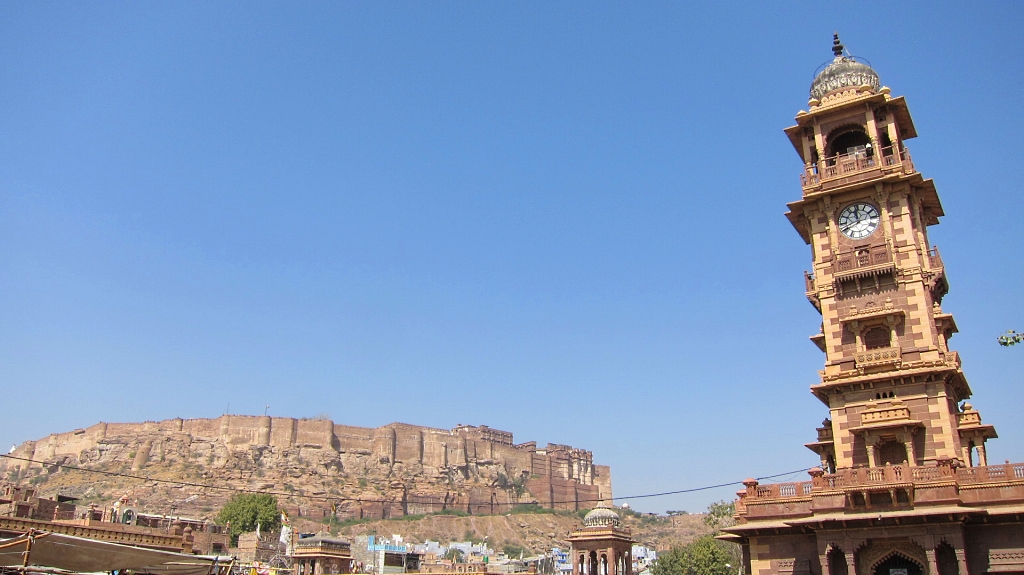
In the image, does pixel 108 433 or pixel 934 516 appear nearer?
pixel 934 516

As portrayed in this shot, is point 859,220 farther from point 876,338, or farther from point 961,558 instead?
point 961,558

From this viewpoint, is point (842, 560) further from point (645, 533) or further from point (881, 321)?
point (645, 533)

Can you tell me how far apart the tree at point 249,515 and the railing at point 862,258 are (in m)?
69.3

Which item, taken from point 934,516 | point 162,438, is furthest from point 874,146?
point 162,438

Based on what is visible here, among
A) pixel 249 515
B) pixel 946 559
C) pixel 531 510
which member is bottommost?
pixel 946 559

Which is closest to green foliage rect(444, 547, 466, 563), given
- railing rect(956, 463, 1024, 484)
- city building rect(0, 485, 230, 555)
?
city building rect(0, 485, 230, 555)

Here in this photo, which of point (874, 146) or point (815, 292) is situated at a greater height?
point (874, 146)

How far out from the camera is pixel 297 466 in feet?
412

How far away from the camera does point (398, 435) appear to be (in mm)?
136625

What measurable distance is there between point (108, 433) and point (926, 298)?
125811 mm

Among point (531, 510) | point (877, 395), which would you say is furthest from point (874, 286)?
point (531, 510)

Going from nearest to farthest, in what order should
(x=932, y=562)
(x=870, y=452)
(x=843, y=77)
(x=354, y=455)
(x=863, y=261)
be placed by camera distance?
(x=932, y=562) < (x=870, y=452) < (x=863, y=261) < (x=843, y=77) < (x=354, y=455)

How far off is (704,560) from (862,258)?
37859 mm

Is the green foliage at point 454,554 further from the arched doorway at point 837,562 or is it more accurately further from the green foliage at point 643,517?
the arched doorway at point 837,562
